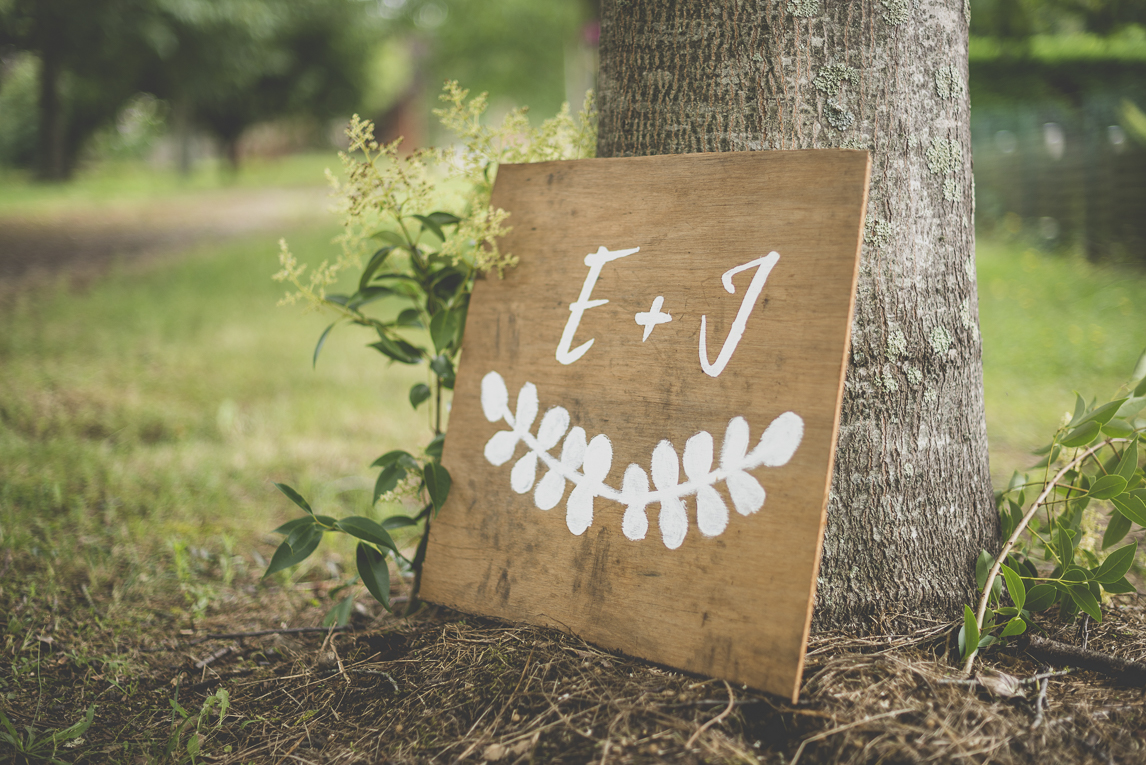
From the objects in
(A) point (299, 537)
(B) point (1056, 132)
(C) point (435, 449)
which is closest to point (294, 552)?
(A) point (299, 537)

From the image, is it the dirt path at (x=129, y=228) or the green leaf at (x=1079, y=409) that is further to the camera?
the dirt path at (x=129, y=228)

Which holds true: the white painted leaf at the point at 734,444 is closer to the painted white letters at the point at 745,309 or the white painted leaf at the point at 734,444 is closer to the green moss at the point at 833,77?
the painted white letters at the point at 745,309

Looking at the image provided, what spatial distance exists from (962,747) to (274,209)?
11.0m

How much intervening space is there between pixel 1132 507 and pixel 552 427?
1.12 meters

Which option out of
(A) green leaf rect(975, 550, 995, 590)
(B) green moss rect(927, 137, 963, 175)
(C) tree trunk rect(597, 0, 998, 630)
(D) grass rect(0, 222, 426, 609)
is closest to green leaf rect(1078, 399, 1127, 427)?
(C) tree trunk rect(597, 0, 998, 630)

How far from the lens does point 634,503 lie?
124 centimetres

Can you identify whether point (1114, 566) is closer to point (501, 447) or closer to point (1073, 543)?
point (1073, 543)

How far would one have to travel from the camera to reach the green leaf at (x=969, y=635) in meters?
1.19

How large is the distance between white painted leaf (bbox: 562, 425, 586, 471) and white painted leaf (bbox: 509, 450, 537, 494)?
70mm

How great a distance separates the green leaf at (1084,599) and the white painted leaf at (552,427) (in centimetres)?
99

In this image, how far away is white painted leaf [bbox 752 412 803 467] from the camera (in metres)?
1.12

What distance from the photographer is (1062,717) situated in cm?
108

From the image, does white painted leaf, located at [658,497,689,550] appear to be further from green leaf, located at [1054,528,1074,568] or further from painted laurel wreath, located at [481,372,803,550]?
green leaf, located at [1054,528,1074,568]

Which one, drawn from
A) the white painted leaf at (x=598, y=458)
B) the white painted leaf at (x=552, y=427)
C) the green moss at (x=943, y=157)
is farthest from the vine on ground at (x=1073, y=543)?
the white painted leaf at (x=552, y=427)
